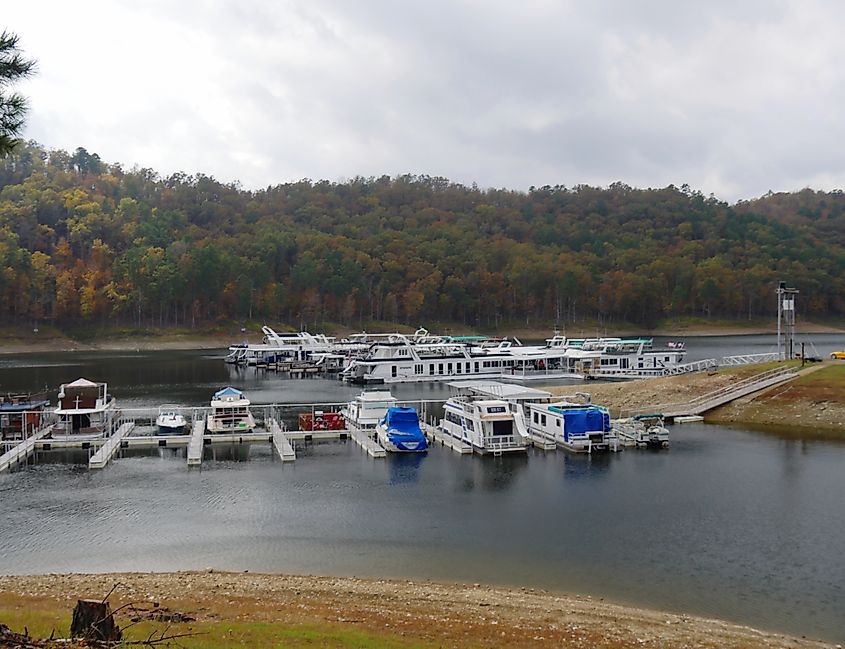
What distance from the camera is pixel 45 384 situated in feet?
225

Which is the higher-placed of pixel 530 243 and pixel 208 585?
pixel 530 243

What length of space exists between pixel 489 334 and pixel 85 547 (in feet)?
442

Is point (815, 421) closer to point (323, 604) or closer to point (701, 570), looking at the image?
point (701, 570)

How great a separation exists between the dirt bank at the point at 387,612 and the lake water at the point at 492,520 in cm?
168

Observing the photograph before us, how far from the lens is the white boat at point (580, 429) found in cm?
3738

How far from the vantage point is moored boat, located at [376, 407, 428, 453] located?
1464 inches

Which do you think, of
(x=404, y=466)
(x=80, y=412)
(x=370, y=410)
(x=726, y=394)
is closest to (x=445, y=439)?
(x=404, y=466)

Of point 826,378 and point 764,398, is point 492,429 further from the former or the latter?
point 826,378

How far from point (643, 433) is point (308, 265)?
122 m

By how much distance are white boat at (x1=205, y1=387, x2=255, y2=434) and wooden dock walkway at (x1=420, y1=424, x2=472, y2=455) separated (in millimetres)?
9777

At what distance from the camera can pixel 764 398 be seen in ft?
152

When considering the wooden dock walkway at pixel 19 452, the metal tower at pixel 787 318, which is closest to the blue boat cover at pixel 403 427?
the wooden dock walkway at pixel 19 452

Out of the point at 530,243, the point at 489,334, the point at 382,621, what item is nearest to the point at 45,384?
the point at 382,621

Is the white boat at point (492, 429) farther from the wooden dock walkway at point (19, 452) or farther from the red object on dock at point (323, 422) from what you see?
the wooden dock walkway at point (19, 452)
